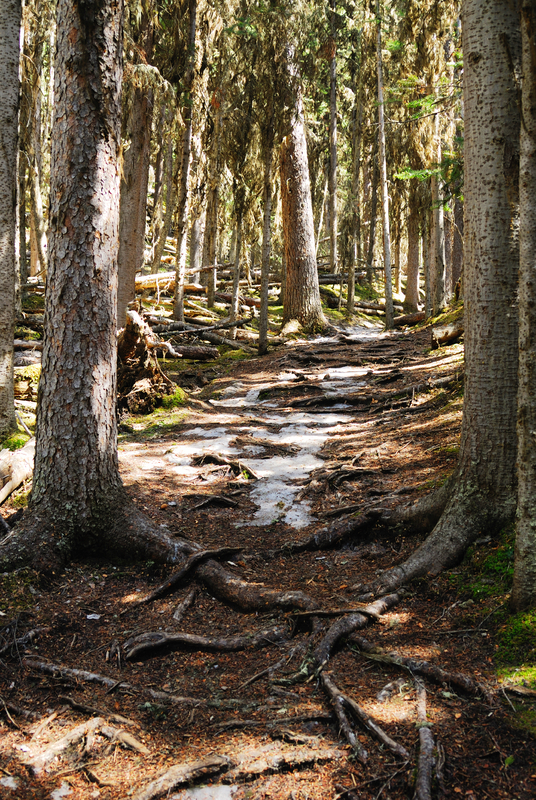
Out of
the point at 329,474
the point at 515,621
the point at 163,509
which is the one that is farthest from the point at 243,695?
the point at 329,474

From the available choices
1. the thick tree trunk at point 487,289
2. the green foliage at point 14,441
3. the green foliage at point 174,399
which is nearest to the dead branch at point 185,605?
the thick tree trunk at point 487,289

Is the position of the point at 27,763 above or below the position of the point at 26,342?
below

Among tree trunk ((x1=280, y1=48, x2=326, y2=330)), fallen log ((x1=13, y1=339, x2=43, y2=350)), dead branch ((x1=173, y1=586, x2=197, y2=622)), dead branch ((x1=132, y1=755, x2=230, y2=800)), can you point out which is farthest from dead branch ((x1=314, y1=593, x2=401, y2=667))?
tree trunk ((x1=280, y1=48, x2=326, y2=330))

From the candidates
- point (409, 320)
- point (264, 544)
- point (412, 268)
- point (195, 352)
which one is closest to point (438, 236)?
point (409, 320)

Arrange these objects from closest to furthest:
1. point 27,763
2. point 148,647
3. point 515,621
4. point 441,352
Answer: point 27,763
point 515,621
point 148,647
point 441,352

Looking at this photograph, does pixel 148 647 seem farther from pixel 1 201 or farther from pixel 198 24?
pixel 198 24

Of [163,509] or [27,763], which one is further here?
[163,509]

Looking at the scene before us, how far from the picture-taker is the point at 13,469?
5.95 m

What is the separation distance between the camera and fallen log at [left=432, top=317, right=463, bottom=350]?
1184cm

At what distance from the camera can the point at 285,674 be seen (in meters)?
3.40

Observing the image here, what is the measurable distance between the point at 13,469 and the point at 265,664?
371cm

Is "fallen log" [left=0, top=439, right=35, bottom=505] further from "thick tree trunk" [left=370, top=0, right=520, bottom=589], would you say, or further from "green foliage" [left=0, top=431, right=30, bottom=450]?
"thick tree trunk" [left=370, top=0, right=520, bottom=589]

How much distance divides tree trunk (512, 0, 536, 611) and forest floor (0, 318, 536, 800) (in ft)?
1.86

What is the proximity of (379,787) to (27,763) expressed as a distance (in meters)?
1.64
